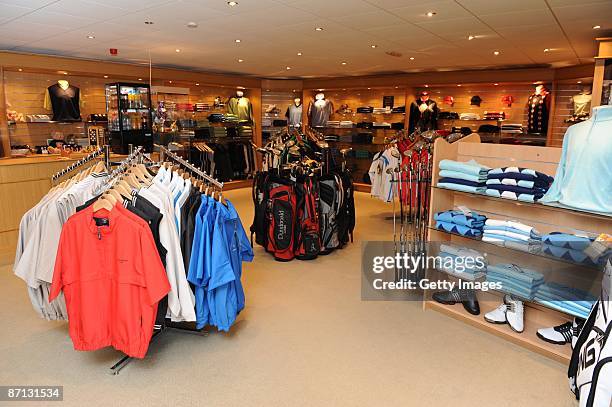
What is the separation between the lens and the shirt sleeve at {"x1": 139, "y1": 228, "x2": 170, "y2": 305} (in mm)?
2465

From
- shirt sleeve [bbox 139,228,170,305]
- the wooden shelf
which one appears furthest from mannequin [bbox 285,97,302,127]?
shirt sleeve [bbox 139,228,170,305]

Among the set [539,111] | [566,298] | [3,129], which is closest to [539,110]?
[539,111]

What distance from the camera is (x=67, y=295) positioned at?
2.58 m

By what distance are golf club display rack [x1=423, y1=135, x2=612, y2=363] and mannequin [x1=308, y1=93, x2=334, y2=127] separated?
6.71 meters

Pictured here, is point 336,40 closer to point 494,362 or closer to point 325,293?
point 325,293

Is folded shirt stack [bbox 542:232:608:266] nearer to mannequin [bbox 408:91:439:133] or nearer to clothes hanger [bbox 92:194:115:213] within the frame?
clothes hanger [bbox 92:194:115:213]

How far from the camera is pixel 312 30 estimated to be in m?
4.74

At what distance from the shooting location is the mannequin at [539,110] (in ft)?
25.0

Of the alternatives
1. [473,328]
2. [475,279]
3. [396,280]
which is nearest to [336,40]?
[396,280]

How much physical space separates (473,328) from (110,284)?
276 centimetres

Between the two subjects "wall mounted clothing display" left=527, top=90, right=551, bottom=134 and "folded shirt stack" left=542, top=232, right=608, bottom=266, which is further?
"wall mounted clothing display" left=527, top=90, right=551, bottom=134

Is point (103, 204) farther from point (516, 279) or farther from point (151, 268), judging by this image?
point (516, 279)

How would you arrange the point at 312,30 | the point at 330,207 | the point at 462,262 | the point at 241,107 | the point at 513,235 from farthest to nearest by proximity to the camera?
the point at 241,107
the point at 330,207
the point at 312,30
the point at 462,262
the point at 513,235

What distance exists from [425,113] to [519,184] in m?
6.24
